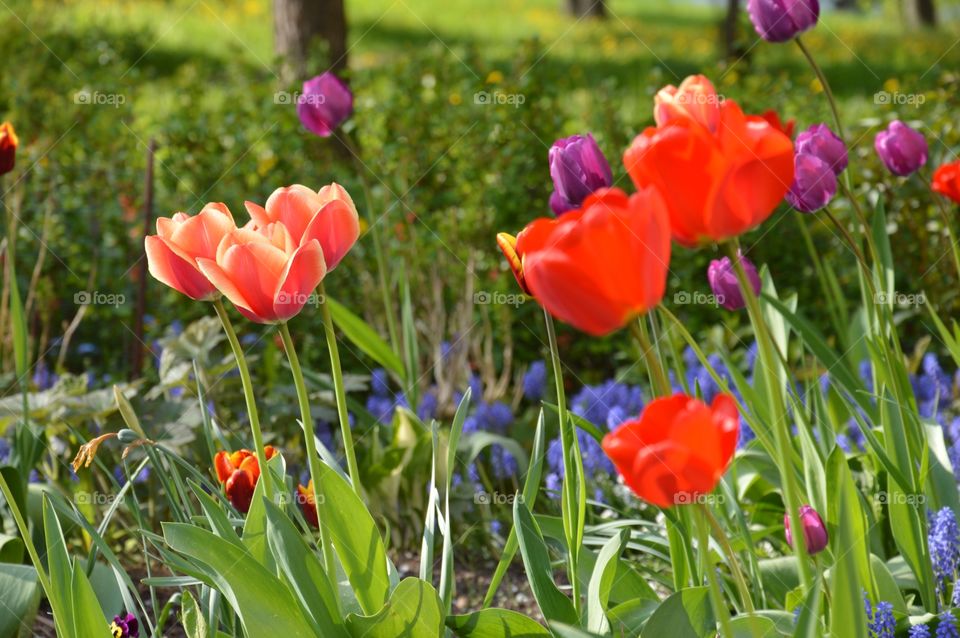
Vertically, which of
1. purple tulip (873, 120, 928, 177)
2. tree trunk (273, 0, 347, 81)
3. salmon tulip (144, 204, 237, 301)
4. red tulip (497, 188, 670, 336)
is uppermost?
tree trunk (273, 0, 347, 81)

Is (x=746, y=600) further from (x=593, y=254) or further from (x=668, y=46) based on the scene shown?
(x=668, y=46)

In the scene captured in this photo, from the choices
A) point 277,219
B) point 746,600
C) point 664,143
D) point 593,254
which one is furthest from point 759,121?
point 277,219

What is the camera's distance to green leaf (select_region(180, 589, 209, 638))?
1.53 metres

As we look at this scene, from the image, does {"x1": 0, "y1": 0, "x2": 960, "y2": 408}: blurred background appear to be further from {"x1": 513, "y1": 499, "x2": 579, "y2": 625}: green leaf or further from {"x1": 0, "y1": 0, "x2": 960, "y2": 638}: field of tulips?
{"x1": 513, "y1": 499, "x2": 579, "y2": 625}: green leaf

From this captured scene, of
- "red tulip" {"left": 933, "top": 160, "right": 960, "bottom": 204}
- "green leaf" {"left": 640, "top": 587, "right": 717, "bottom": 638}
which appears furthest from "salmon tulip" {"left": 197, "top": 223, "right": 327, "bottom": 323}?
"red tulip" {"left": 933, "top": 160, "right": 960, "bottom": 204}

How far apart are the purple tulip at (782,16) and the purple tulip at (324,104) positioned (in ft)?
3.49

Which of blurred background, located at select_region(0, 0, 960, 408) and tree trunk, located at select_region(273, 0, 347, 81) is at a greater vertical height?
tree trunk, located at select_region(273, 0, 347, 81)

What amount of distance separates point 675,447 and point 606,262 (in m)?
0.17

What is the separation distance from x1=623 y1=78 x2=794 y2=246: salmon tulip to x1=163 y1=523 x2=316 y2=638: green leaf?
67 centimetres

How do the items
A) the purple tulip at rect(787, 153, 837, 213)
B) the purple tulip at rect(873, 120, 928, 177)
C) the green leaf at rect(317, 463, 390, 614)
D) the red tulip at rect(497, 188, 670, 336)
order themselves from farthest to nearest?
the purple tulip at rect(873, 120, 928, 177) < the purple tulip at rect(787, 153, 837, 213) < the green leaf at rect(317, 463, 390, 614) < the red tulip at rect(497, 188, 670, 336)

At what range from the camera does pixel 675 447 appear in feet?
3.05

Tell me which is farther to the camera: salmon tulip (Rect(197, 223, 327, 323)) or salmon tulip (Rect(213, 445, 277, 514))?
salmon tulip (Rect(213, 445, 277, 514))

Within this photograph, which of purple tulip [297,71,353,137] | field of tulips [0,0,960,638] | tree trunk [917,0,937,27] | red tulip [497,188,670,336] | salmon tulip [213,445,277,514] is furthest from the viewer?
tree trunk [917,0,937,27]

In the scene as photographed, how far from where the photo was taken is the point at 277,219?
4.50 ft
